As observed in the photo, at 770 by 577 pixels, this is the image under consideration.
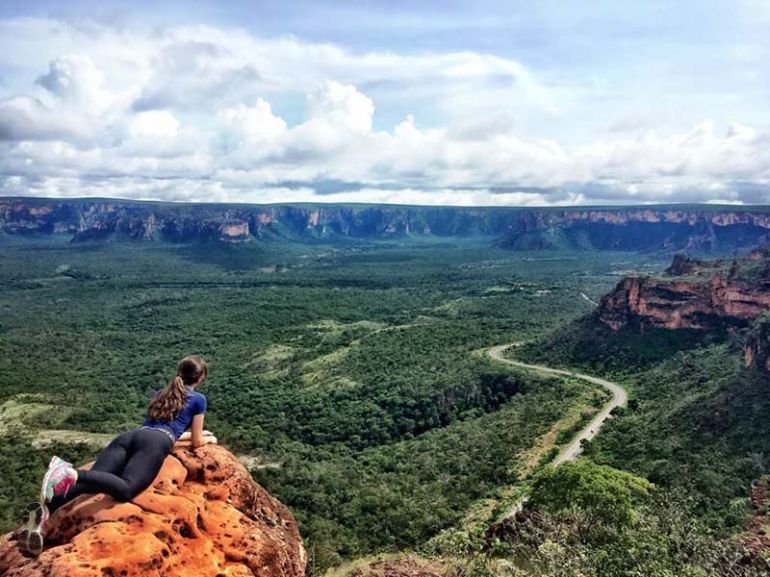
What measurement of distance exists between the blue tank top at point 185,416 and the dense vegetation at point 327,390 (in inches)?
1121

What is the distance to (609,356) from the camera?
288 feet

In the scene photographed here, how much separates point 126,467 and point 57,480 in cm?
117

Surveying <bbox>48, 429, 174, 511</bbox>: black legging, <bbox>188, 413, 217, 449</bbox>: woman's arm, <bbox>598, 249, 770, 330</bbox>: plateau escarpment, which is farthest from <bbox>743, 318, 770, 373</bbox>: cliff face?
<bbox>48, 429, 174, 511</bbox>: black legging

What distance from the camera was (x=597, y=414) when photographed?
6450 cm

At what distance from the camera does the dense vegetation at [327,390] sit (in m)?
50.2

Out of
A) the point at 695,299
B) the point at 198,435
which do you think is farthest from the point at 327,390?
the point at 198,435

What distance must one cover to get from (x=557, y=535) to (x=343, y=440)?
158 ft

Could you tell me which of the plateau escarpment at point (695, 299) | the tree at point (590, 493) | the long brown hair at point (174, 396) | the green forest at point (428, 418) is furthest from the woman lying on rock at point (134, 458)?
the plateau escarpment at point (695, 299)

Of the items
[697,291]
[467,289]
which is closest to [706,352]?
[697,291]

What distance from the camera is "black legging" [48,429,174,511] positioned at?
10.6 meters

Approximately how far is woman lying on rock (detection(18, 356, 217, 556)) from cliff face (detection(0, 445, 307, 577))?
10.9 inches

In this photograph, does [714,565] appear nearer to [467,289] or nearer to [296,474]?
[296,474]

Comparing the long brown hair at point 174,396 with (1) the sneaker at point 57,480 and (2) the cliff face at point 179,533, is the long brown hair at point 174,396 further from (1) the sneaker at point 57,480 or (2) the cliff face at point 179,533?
(1) the sneaker at point 57,480

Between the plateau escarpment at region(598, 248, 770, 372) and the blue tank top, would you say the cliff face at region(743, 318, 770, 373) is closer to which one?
the plateau escarpment at region(598, 248, 770, 372)
